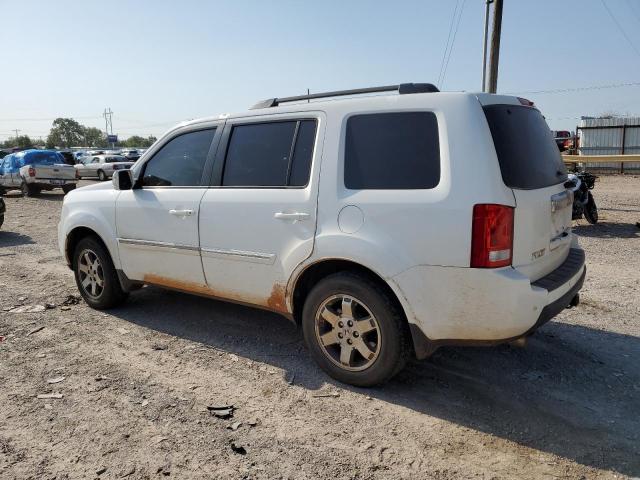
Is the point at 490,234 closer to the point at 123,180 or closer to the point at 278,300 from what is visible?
the point at 278,300

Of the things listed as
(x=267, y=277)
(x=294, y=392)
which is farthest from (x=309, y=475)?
(x=267, y=277)

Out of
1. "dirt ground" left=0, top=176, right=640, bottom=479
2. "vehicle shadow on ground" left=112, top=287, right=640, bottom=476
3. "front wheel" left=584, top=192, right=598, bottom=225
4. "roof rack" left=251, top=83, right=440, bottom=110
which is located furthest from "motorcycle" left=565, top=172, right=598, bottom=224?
"roof rack" left=251, top=83, right=440, bottom=110

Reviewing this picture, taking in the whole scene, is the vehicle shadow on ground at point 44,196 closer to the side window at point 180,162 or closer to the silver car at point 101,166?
the silver car at point 101,166

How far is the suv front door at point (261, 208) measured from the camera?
366 cm

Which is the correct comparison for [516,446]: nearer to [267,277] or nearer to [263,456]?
[263,456]

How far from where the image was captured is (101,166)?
3100 cm

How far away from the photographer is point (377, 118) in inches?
134

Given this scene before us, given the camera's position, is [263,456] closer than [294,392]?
Yes

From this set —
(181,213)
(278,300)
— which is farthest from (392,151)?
(181,213)

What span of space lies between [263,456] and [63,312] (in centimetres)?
353

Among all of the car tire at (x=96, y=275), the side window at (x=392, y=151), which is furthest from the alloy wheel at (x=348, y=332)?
the car tire at (x=96, y=275)

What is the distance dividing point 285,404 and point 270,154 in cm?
183

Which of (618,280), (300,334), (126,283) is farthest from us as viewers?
(618,280)

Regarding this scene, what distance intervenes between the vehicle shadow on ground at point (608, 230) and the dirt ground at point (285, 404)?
4192mm
